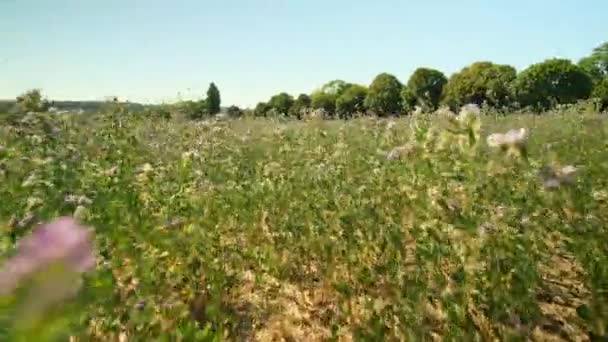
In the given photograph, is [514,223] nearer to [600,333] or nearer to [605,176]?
[600,333]

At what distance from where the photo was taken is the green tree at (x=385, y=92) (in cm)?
2902

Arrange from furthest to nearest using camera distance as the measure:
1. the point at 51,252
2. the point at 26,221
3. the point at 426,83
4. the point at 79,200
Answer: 1. the point at 426,83
2. the point at 79,200
3. the point at 26,221
4. the point at 51,252

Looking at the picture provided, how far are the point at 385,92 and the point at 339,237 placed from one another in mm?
27368

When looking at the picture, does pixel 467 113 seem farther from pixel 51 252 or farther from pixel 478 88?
pixel 478 88

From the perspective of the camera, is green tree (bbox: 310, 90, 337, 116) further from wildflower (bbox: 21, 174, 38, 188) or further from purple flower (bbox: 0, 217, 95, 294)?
purple flower (bbox: 0, 217, 95, 294)

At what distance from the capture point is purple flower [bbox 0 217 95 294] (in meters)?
0.35

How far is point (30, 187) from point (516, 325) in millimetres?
2916

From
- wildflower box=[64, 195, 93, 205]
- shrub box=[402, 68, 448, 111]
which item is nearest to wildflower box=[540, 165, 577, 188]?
wildflower box=[64, 195, 93, 205]

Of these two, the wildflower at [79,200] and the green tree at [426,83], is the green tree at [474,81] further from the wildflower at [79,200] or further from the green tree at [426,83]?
the wildflower at [79,200]

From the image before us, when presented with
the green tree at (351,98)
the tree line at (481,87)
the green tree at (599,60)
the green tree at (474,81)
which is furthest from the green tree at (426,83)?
the green tree at (599,60)

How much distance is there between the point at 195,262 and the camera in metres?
3.04

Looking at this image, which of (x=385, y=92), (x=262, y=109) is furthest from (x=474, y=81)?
(x=262, y=109)

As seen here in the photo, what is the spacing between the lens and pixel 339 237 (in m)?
3.36

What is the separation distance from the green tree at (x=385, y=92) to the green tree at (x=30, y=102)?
23.5 m
